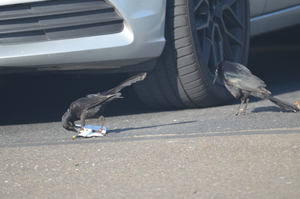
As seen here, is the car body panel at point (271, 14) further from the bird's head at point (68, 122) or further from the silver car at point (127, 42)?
the bird's head at point (68, 122)

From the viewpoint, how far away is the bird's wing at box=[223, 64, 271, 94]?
10.3 feet

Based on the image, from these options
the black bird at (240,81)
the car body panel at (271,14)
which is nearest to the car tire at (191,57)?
the black bird at (240,81)

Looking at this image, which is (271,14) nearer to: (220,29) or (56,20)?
(220,29)

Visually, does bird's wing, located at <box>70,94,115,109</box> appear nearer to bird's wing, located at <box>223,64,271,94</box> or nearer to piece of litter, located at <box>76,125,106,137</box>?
piece of litter, located at <box>76,125,106,137</box>

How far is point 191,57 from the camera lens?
3018mm

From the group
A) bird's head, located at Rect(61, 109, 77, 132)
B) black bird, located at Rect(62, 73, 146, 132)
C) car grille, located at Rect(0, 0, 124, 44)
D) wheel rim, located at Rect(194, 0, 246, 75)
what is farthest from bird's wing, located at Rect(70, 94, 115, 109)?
wheel rim, located at Rect(194, 0, 246, 75)

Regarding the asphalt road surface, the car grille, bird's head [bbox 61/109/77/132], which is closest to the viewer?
the asphalt road surface

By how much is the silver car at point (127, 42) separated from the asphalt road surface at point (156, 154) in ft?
0.90

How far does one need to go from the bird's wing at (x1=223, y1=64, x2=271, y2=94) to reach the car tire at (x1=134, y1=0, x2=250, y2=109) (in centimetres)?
17

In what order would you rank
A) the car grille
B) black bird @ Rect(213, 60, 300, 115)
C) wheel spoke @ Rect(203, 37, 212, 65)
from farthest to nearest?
wheel spoke @ Rect(203, 37, 212, 65)
black bird @ Rect(213, 60, 300, 115)
the car grille

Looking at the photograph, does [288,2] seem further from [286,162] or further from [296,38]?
[296,38]

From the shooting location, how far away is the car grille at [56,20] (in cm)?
257

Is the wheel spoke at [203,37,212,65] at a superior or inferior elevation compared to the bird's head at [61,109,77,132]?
superior

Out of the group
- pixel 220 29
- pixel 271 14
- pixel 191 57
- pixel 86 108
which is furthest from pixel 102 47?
pixel 271 14
